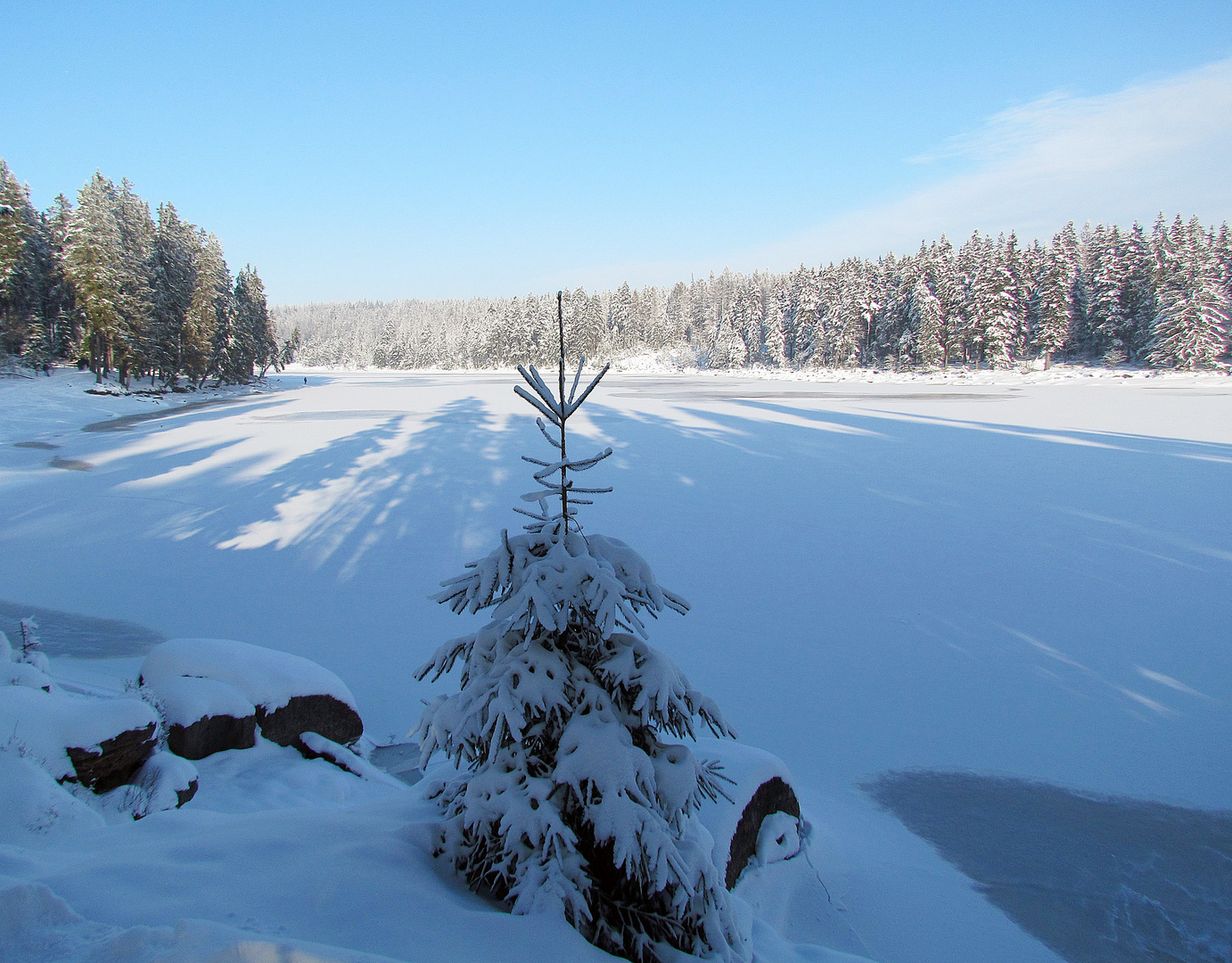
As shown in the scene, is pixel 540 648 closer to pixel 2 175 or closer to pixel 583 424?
pixel 583 424

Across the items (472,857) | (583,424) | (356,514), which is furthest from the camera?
(583,424)

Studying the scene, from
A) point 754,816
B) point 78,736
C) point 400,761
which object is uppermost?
point 78,736

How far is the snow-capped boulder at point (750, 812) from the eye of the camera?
4609mm

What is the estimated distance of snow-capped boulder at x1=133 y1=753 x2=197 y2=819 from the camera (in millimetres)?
4703

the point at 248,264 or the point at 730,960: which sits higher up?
the point at 248,264

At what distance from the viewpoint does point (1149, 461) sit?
68.2 ft

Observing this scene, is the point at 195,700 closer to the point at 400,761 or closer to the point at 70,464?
the point at 400,761

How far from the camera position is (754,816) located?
507cm

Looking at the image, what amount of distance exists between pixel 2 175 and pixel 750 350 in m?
83.3

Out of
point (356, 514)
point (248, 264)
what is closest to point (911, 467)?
point (356, 514)

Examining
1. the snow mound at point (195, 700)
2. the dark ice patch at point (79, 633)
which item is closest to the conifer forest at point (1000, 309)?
the dark ice patch at point (79, 633)

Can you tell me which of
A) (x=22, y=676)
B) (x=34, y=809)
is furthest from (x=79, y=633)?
(x=34, y=809)

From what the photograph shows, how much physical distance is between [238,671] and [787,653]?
6.66 meters

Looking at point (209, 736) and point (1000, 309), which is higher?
point (1000, 309)
